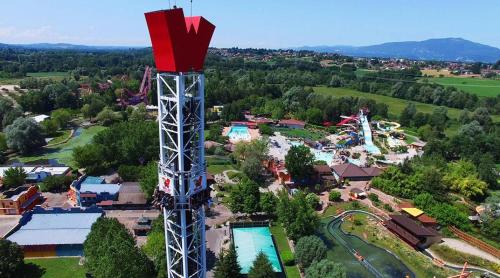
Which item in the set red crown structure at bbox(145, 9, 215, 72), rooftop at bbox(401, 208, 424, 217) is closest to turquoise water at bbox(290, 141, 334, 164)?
rooftop at bbox(401, 208, 424, 217)

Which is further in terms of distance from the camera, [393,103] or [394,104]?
[393,103]

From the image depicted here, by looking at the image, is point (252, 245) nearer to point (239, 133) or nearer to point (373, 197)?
point (373, 197)

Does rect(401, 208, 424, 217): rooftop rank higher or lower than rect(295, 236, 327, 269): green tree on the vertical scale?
lower

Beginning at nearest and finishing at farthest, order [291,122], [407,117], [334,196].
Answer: [334,196] → [291,122] → [407,117]

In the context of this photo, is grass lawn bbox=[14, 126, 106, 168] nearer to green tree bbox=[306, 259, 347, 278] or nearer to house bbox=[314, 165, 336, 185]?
house bbox=[314, 165, 336, 185]

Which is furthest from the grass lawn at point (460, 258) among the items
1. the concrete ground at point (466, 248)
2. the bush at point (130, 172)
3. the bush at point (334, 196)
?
the bush at point (130, 172)

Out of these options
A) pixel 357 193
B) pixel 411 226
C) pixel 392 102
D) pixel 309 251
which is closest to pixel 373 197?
pixel 357 193

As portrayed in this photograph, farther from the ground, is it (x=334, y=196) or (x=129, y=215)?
(x=334, y=196)
